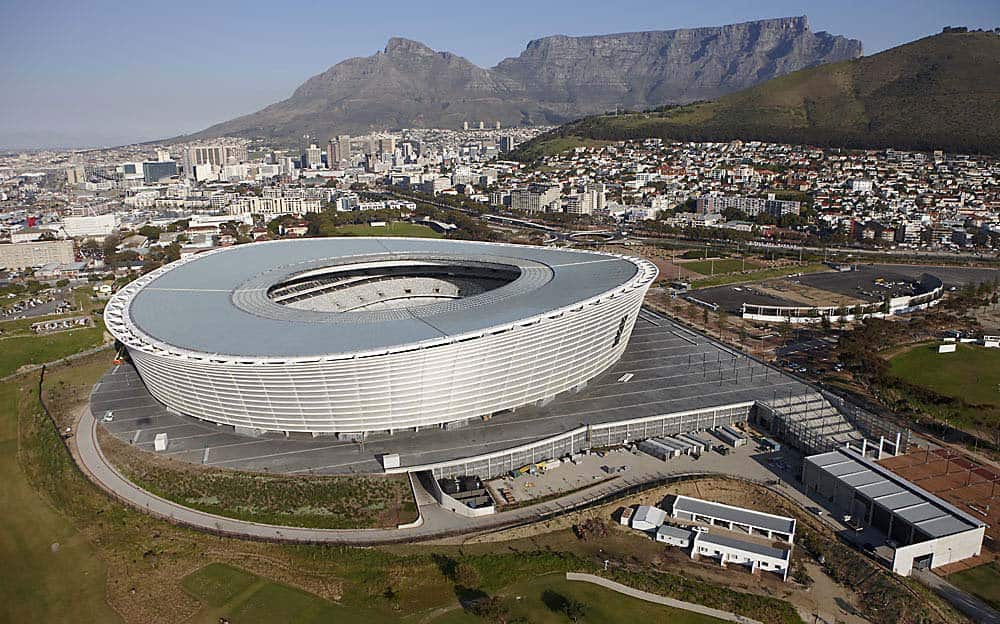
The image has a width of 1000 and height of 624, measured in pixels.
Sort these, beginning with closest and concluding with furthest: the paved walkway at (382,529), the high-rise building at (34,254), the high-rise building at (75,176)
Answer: the paved walkway at (382,529), the high-rise building at (34,254), the high-rise building at (75,176)

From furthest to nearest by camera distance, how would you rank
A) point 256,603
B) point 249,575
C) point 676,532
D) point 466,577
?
point 676,532 → point 249,575 → point 466,577 → point 256,603

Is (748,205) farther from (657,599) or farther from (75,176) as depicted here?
(75,176)

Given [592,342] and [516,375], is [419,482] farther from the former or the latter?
[592,342]

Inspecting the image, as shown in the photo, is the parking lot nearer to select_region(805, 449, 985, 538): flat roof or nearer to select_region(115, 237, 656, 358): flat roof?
select_region(805, 449, 985, 538): flat roof

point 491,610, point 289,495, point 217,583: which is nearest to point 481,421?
point 289,495

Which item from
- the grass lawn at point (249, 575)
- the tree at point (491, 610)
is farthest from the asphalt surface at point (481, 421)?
the tree at point (491, 610)

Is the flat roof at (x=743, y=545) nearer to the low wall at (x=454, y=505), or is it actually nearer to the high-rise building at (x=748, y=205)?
the low wall at (x=454, y=505)

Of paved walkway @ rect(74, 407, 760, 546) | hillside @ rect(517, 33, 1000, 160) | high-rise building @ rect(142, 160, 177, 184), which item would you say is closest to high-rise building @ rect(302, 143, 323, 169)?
high-rise building @ rect(142, 160, 177, 184)
